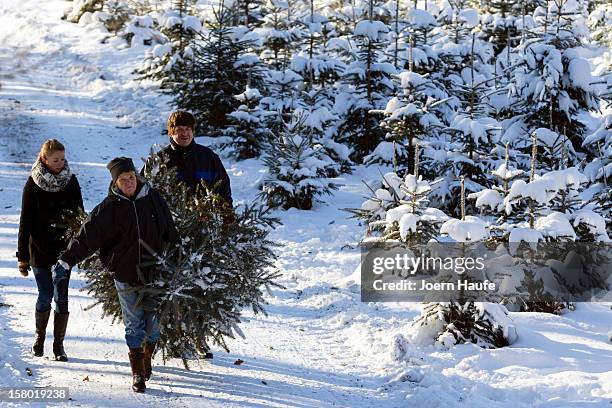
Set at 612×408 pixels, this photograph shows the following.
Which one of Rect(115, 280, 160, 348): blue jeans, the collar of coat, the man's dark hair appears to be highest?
the man's dark hair

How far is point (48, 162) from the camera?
6.05 meters

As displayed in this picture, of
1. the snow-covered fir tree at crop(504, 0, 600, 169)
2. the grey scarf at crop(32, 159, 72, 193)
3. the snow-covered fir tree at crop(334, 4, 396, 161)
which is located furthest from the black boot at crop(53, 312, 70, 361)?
the snow-covered fir tree at crop(334, 4, 396, 161)

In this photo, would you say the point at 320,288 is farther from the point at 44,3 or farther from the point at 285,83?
the point at 44,3

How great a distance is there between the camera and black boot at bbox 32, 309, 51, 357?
6211 millimetres

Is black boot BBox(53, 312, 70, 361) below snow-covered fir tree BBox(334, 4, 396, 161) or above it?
below

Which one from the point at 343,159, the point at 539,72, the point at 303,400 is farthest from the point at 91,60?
the point at 303,400

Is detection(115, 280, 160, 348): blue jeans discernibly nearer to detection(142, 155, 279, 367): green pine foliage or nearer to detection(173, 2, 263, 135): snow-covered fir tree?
detection(142, 155, 279, 367): green pine foliage

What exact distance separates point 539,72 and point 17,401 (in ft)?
36.0

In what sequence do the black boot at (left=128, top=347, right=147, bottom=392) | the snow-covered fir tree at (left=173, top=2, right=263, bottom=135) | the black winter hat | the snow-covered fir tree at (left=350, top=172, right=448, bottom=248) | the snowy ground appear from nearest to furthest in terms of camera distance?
the black winter hat
the black boot at (left=128, top=347, right=147, bottom=392)
the snowy ground
the snow-covered fir tree at (left=350, top=172, right=448, bottom=248)
the snow-covered fir tree at (left=173, top=2, right=263, bottom=135)

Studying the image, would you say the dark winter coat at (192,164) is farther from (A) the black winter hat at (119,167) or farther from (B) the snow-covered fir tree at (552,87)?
(B) the snow-covered fir tree at (552,87)

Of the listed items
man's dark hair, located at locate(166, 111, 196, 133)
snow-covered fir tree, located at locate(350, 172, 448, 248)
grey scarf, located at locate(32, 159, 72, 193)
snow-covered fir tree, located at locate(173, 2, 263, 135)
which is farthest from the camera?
snow-covered fir tree, located at locate(173, 2, 263, 135)

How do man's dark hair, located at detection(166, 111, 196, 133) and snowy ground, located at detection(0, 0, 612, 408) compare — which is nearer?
snowy ground, located at detection(0, 0, 612, 408)

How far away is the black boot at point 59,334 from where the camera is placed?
20.2 feet

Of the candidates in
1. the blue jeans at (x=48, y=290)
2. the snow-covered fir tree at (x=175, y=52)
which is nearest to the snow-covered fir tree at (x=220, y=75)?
the snow-covered fir tree at (x=175, y=52)
